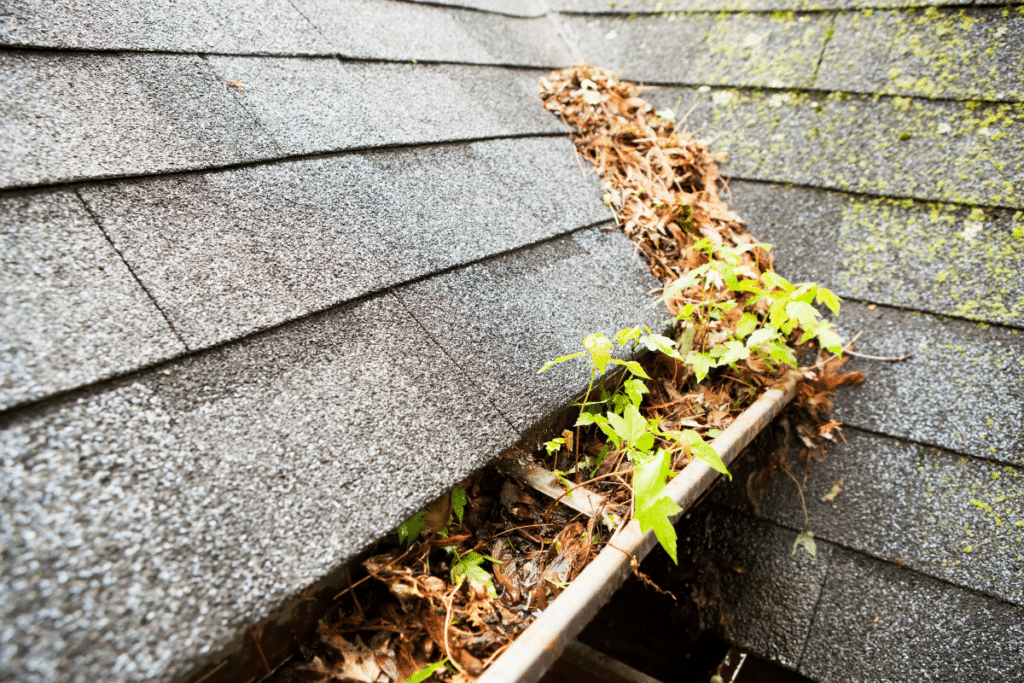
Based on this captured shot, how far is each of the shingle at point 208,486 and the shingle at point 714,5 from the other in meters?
2.00

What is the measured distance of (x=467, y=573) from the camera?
3.44ft

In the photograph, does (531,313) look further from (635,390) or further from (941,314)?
(941,314)

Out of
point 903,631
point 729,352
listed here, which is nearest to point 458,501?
point 729,352

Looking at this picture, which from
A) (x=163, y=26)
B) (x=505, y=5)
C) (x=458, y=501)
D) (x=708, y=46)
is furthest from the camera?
(x=505, y=5)

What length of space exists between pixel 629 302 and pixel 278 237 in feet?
2.93

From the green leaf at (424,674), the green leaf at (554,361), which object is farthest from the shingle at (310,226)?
the green leaf at (424,674)

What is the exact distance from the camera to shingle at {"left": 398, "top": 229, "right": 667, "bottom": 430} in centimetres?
109

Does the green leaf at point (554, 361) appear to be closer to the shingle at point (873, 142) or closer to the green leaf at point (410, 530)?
the green leaf at point (410, 530)

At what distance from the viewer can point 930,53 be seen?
1.66 m

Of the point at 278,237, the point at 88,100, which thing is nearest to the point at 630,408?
the point at 278,237

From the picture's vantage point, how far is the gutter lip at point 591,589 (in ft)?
2.57

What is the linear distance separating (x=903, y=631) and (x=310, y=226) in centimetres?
175

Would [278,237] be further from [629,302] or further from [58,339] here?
[629,302]

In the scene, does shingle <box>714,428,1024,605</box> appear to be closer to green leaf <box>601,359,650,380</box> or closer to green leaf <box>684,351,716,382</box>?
green leaf <box>684,351,716,382</box>
